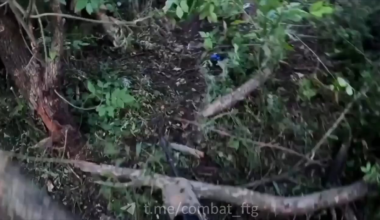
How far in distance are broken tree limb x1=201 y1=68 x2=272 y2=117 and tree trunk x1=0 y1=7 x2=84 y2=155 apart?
51 centimetres

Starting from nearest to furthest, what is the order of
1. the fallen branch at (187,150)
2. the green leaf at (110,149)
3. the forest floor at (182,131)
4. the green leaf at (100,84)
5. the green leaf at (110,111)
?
the forest floor at (182,131)
the fallen branch at (187,150)
the green leaf at (110,149)
the green leaf at (110,111)
the green leaf at (100,84)

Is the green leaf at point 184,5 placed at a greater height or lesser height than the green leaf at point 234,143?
greater

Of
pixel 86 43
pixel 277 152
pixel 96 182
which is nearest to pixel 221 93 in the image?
pixel 277 152

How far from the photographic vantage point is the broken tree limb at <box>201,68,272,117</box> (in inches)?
63.4

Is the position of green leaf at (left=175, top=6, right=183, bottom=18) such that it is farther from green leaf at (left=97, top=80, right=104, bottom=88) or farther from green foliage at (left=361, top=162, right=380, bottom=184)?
green leaf at (left=97, top=80, right=104, bottom=88)

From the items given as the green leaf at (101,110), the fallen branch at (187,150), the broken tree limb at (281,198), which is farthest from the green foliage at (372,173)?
the green leaf at (101,110)

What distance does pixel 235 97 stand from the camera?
5.41 feet

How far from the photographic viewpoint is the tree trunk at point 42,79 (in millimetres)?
1812

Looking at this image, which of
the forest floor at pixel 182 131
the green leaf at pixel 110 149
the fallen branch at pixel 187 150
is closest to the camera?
the forest floor at pixel 182 131

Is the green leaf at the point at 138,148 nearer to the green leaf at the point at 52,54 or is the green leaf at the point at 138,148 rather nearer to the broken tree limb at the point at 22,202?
the green leaf at the point at 52,54

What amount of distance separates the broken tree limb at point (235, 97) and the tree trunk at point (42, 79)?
0.51m

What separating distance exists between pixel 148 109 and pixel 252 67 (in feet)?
1.58

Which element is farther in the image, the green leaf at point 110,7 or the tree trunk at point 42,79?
the green leaf at point 110,7

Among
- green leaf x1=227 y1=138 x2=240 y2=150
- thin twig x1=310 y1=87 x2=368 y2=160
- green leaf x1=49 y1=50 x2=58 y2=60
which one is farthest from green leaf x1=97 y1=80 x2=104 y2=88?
thin twig x1=310 y1=87 x2=368 y2=160
